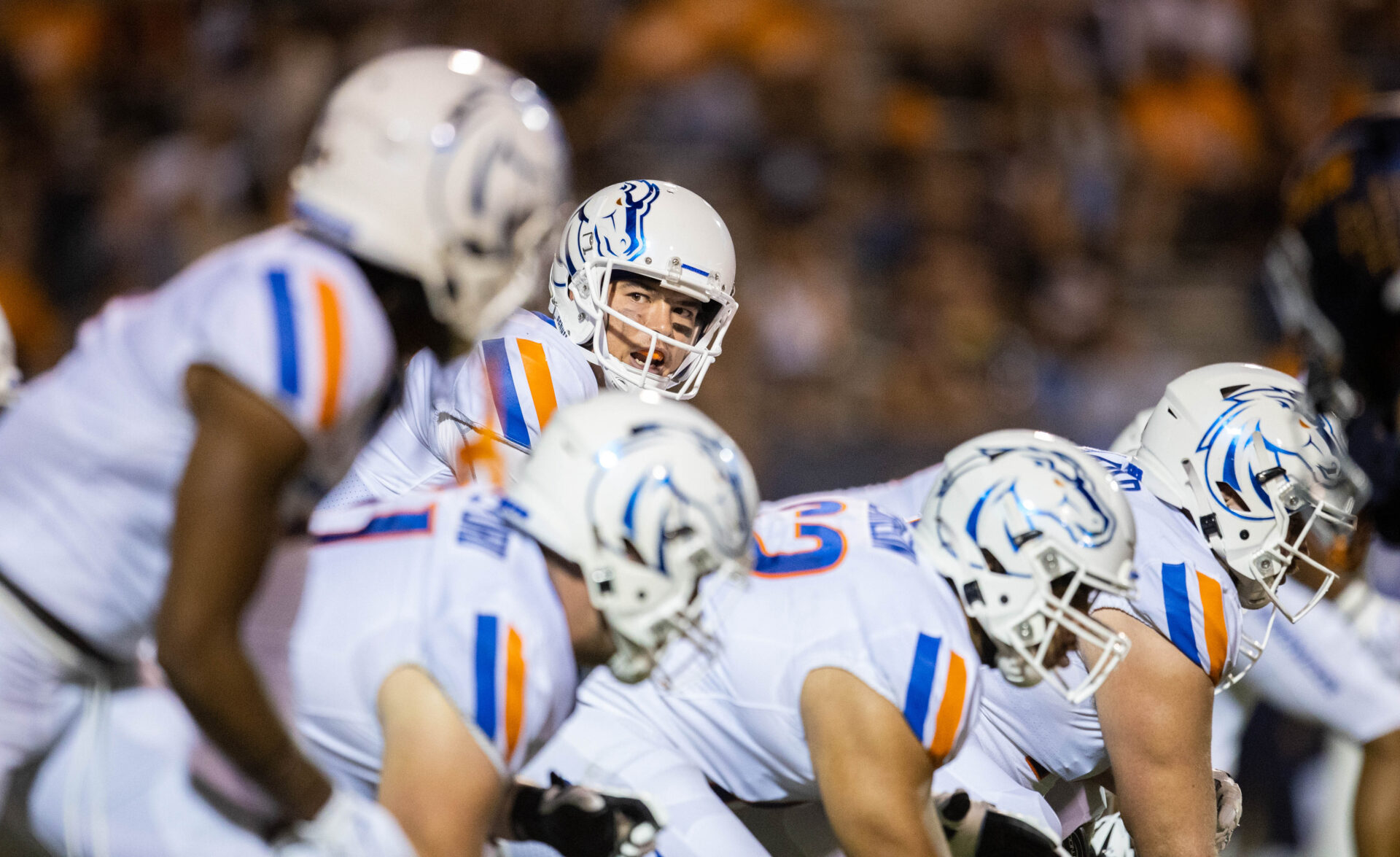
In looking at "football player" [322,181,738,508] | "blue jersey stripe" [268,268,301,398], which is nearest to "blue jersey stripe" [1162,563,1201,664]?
"football player" [322,181,738,508]

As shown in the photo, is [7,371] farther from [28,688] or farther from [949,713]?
[949,713]

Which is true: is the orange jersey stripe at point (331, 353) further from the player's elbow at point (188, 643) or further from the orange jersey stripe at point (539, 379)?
the orange jersey stripe at point (539, 379)

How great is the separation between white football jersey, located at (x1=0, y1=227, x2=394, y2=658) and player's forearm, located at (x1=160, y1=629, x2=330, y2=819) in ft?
0.80

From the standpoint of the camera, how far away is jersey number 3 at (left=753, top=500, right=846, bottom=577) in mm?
2951

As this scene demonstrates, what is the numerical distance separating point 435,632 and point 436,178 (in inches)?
28.3

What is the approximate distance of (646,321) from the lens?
3795 mm

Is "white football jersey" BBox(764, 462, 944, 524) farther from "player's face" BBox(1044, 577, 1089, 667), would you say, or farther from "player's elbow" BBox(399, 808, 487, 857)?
"player's elbow" BBox(399, 808, 487, 857)

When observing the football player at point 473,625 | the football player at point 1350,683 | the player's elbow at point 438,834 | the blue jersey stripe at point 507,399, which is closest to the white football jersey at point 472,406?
the blue jersey stripe at point 507,399

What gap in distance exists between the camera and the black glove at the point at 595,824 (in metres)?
2.63

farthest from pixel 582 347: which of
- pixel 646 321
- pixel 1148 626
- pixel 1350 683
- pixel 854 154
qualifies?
pixel 854 154

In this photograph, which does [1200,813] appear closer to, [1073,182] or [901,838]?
[901,838]

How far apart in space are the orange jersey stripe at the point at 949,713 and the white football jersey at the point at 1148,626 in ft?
1.82

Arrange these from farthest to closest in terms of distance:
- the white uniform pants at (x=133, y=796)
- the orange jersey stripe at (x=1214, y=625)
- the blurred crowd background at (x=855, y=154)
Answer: the blurred crowd background at (x=855, y=154) → the orange jersey stripe at (x=1214, y=625) → the white uniform pants at (x=133, y=796)

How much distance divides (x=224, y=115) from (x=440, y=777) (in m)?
7.41
